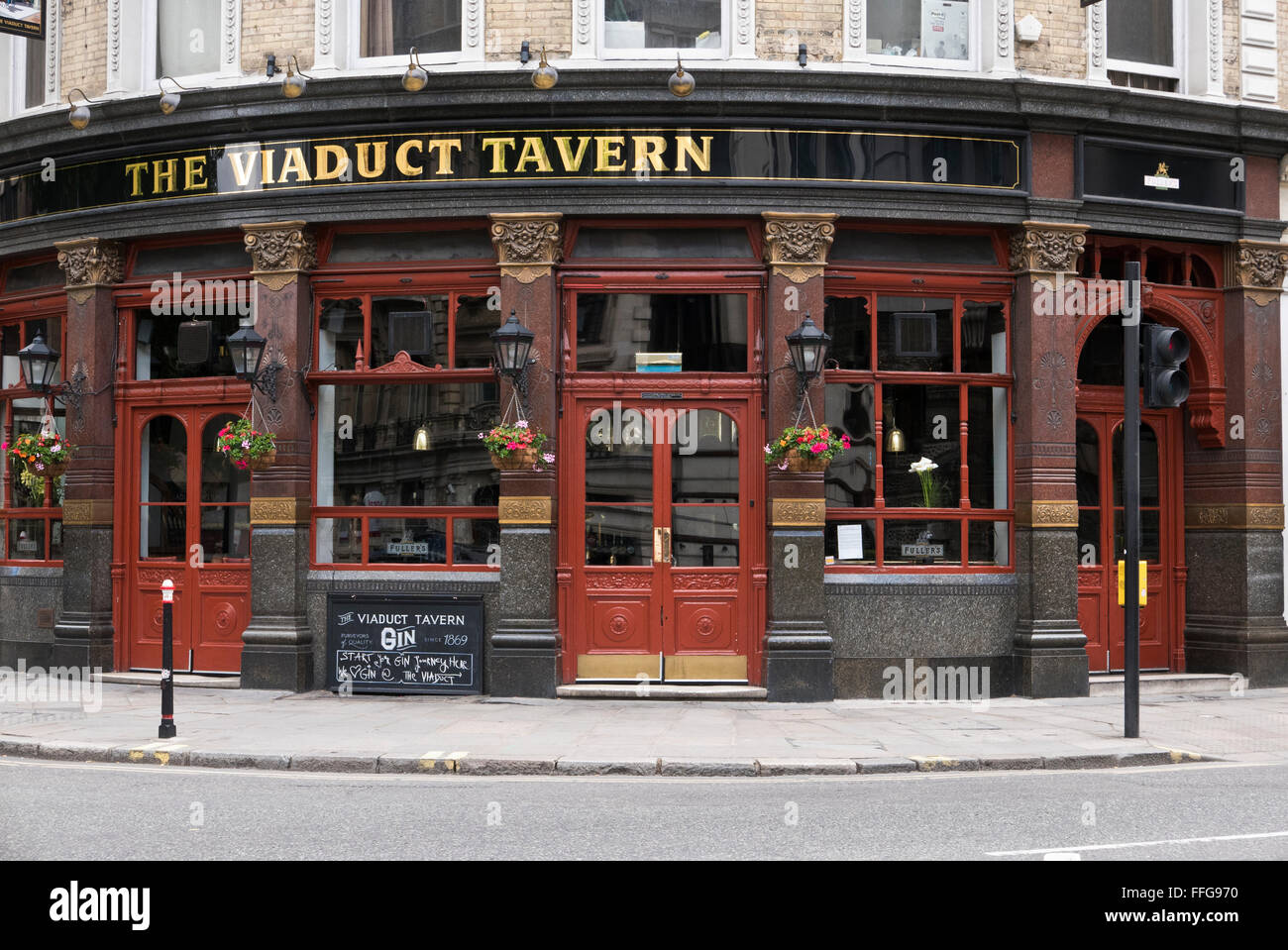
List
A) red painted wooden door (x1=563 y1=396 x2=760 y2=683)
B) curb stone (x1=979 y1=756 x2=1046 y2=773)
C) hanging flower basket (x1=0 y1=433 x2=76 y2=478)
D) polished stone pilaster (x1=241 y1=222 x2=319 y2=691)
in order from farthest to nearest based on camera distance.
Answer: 1. hanging flower basket (x1=0 y1=433 x2=76 y2=478)
2. polished stone pilaster (x1=241 y1=222 x2=319 y2=691)
3. red painted wooden door (x1=563 y1=396 x2=760 y2=683)
4. curb stone (x1=979 y1=756 x2=1046 y2=773)

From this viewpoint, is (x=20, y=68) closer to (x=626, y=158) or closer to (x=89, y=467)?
(x=89, y=467)

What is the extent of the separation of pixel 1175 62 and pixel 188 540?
1291cm

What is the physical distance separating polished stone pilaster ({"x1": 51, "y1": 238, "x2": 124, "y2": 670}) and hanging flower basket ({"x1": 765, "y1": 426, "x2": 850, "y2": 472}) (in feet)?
25.8

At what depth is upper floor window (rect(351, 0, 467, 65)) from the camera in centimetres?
1492

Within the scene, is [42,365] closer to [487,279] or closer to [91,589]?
[91,589]

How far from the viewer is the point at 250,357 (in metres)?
14.4

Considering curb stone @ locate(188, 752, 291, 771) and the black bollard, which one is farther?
the black bollard

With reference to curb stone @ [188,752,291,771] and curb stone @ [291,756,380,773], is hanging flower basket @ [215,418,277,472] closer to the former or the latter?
curb stone @ [188,752,291,771]

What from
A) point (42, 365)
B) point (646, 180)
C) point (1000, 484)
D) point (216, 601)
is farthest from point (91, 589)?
point (1000, 484)

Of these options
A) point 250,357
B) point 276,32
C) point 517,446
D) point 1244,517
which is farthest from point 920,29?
point 250,357

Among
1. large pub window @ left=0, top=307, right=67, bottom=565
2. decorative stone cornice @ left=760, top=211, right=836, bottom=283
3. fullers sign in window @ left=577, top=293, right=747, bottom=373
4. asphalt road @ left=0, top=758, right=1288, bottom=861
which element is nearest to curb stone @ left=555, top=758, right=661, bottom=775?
asphalt road @ left=0, top=758, right=1288, bottom=861

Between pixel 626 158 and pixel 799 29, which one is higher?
pixel 799 29

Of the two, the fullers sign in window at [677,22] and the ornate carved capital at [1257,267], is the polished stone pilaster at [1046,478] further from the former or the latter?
the fullers sign in window at [677,22]

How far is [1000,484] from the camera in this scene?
15.0 meters
